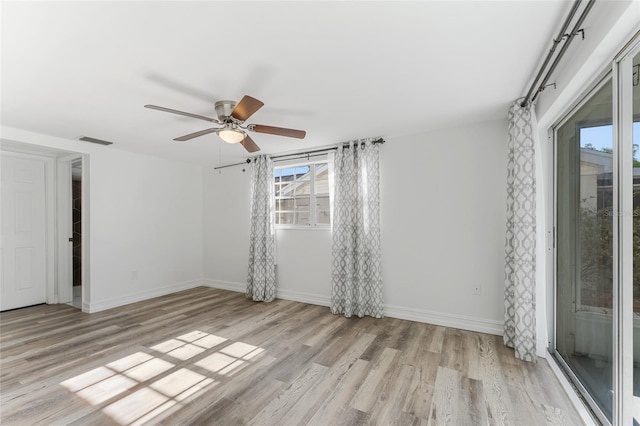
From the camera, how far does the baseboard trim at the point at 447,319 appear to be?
3.02 meters

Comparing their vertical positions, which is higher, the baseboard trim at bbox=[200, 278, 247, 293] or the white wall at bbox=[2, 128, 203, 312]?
the white wall at bbox=[2, 128, 203, 312]

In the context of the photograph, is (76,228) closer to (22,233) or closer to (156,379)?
(22,233)

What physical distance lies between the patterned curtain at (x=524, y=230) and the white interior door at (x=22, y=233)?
6.30 metres

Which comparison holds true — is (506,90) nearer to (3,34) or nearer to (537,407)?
(537,407)

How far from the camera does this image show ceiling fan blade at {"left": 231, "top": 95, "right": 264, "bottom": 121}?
200cm

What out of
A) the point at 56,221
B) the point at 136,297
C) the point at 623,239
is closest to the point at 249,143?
the point at 623,239

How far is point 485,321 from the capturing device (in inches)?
120

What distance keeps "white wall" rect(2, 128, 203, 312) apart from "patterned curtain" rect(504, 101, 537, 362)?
5048 mm

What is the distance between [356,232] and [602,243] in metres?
2.38

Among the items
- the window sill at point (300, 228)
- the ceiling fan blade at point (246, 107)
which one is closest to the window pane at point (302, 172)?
the window sill at point (300, 228)

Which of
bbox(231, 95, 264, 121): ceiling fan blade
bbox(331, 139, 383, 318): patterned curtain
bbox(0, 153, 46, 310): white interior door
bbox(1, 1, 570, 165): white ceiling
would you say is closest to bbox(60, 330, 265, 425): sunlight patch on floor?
bbox(331, 139, 383, 318): patterned curtain

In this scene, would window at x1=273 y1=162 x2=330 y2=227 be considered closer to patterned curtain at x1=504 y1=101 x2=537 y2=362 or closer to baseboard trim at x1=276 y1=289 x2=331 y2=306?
baseboard trim at x1=276 y1=289 x2=331 y2=306

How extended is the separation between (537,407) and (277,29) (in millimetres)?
2931

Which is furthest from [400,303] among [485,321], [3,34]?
[3,34]
